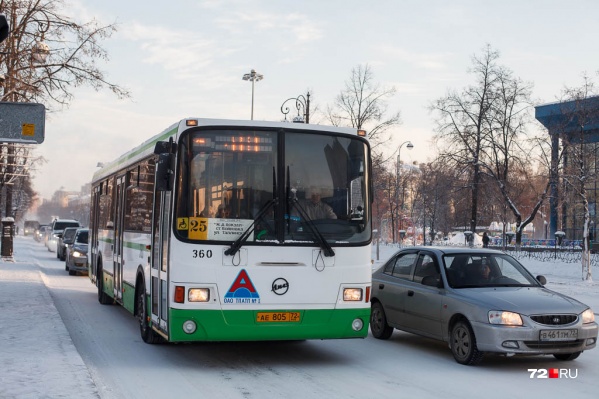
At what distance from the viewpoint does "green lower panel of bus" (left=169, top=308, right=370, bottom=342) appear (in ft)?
32.1

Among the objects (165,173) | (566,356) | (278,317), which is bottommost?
(566,356)

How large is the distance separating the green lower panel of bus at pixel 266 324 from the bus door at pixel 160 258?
21.4 inches

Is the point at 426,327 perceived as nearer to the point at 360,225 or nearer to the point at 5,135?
the point at 360,225

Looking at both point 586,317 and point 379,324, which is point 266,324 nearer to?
point 379,324

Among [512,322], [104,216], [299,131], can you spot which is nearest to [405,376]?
[512,322]

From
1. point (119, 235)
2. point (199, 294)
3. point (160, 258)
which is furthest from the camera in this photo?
point (119, 235)

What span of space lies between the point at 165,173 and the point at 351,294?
2.75 m

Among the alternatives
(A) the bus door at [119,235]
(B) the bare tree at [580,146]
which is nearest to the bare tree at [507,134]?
(B) the bare tree at [580,146]

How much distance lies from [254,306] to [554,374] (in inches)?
145

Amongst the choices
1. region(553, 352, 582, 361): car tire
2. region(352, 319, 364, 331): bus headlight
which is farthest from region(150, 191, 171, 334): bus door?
region(553, 352, 582, 361): car tire

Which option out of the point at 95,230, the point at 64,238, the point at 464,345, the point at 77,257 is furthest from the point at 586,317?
the point at 64,238

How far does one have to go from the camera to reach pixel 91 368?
9.99m

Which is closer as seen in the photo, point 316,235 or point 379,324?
point 316,235

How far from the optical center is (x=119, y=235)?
1532cm
